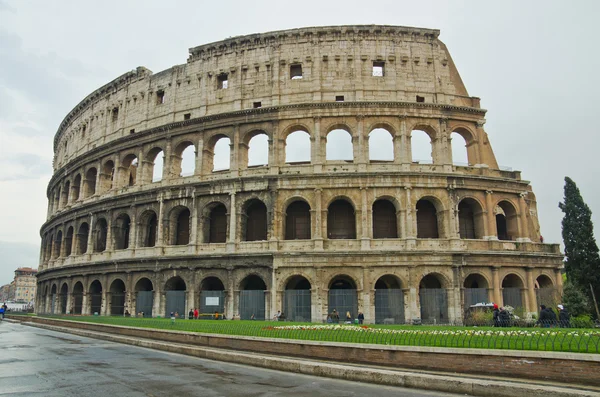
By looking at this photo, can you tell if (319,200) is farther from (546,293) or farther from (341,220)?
(546,293)

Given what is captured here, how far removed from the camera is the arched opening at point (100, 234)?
33719 mm

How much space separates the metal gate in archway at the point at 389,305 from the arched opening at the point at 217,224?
11.0 metres

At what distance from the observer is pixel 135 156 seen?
33.3m

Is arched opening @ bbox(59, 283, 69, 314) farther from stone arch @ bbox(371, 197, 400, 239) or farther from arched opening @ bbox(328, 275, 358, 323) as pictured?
stone arch @ bbox(371, 197, 400, 239)

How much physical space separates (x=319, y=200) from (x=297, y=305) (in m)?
6.40

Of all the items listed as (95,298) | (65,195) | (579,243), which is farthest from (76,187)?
(579,243)

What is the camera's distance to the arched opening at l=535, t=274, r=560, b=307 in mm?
24641

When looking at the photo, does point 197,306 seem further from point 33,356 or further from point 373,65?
point 373,65

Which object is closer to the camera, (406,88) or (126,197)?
(406,88)

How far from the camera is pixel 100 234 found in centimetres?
3453

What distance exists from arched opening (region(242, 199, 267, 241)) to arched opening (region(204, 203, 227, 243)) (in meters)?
1.69

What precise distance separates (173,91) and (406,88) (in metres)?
16.8

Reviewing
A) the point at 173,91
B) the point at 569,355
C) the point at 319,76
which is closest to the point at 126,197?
the point at 173,91

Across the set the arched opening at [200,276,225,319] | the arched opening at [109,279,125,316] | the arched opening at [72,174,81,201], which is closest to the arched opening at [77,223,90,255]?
the arched opening at [72,174,81,201]
